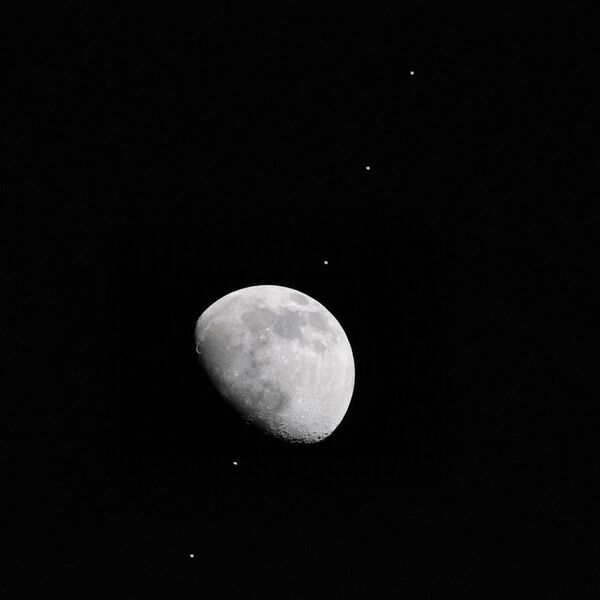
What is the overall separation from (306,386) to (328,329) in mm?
322

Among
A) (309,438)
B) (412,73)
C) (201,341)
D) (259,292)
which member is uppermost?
(412,73)

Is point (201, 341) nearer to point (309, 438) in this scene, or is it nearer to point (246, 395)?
point (246, 395)

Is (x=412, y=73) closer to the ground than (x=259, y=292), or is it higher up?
higher up

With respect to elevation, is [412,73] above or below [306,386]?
above

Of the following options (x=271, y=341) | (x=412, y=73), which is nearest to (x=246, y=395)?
(x=271, y=341)

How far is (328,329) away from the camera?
158 inches

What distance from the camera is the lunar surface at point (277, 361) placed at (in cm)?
384

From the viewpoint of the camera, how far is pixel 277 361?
383cm

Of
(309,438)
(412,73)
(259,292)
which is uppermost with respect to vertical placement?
(412,73)

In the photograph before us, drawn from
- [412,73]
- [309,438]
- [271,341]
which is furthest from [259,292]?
[412,73]

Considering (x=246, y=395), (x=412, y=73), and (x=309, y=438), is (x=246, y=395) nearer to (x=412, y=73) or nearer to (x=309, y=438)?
(x=309, y=438)

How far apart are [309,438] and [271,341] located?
21.5 inches

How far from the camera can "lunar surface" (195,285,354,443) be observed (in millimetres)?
3842

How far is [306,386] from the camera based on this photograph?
3865 mm
